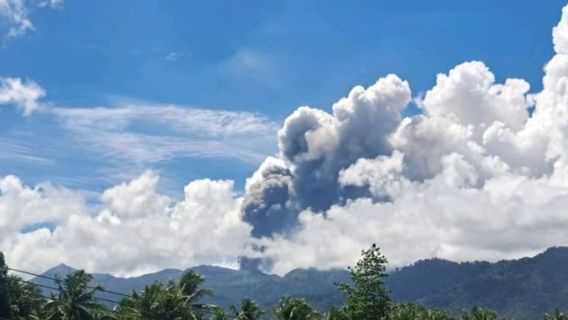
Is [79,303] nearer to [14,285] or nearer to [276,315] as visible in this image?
[14,285]

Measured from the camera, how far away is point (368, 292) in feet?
179

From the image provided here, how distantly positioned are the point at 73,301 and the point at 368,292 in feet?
163

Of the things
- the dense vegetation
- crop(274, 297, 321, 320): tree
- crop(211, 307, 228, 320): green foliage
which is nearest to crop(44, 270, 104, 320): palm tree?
the dense vegetation

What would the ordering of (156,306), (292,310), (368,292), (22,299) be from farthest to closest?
(22,299), (292,310), (156,306), (368,292)

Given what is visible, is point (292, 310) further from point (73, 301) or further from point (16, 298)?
point (16, 298)

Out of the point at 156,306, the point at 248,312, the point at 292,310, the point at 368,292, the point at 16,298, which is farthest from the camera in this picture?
the point at 16,298

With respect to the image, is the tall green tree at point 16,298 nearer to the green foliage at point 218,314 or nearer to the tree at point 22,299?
the tree at point 22,299

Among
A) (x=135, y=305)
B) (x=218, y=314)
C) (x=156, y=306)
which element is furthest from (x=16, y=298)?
(x=218, y=314)

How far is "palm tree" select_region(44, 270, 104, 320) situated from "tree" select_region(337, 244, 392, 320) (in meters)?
46.3

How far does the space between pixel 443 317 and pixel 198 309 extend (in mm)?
41963

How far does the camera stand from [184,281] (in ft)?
308

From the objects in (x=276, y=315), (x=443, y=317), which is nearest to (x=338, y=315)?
(x=276, y=315)

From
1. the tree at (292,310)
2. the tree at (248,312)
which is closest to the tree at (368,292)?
→ the tree at (292,310)

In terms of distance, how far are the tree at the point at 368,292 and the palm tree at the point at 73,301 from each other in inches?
1825
